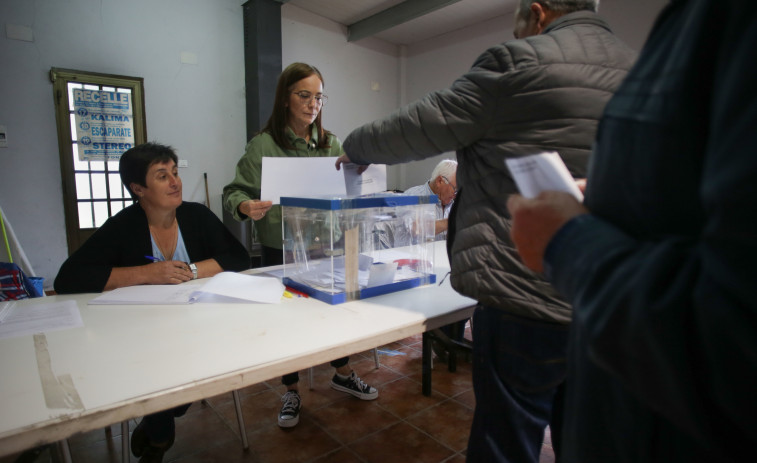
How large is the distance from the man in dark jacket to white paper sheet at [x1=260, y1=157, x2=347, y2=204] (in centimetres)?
114

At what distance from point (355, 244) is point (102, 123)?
4.53 metres

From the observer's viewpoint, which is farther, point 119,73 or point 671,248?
point 119,73

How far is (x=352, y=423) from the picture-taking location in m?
2.04

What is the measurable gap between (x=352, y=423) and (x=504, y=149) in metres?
1.62

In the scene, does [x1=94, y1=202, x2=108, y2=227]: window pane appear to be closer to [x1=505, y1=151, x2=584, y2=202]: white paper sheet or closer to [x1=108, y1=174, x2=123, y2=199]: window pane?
[x1=108, y1=174, x2=123, y2=199]: window pane

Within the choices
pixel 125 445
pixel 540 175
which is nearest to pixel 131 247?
pixel 125 445

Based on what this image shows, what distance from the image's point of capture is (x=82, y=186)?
177 inches

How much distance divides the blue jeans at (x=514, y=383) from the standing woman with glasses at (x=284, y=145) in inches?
47.4

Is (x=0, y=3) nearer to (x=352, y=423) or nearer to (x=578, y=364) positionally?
(x=352, y=423)

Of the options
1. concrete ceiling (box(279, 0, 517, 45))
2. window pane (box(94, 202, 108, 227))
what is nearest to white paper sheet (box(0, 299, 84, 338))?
window pane (box(94, 202, 108, 227))

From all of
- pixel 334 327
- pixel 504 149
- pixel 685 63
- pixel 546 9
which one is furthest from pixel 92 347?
pixel 546 9

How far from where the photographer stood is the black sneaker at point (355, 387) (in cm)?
225

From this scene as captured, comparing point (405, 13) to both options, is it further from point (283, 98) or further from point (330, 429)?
point (330, 429)

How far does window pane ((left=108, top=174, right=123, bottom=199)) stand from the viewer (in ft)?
15.3
